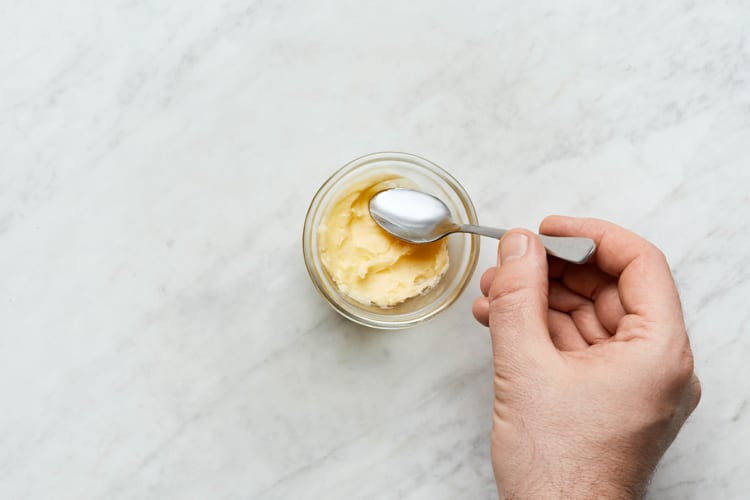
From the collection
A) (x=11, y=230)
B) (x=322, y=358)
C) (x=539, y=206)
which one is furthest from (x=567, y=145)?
(x=11, y=230)

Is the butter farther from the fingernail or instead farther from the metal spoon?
the fingernail

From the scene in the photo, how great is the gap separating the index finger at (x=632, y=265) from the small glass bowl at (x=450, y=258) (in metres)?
0.18

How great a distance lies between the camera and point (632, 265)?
1.26 metres

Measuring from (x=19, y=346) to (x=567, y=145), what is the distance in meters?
1.38

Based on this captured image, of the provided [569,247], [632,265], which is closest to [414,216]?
[569,247]

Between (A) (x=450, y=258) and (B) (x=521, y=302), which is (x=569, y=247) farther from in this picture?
(A) (x=450, y=258)

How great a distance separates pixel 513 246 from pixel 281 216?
1.87 feet

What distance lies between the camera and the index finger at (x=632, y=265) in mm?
1196

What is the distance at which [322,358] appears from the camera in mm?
1515

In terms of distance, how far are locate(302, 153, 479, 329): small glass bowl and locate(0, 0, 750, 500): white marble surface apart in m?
0.09

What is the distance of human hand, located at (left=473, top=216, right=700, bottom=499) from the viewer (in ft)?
3.70

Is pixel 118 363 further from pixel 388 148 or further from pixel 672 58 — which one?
pixel 672 58

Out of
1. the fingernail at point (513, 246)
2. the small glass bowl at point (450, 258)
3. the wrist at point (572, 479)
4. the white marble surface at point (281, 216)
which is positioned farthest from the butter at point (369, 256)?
the wrist at point (572, 479)

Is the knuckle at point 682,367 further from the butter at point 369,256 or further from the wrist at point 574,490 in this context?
the butter at point 369,256
